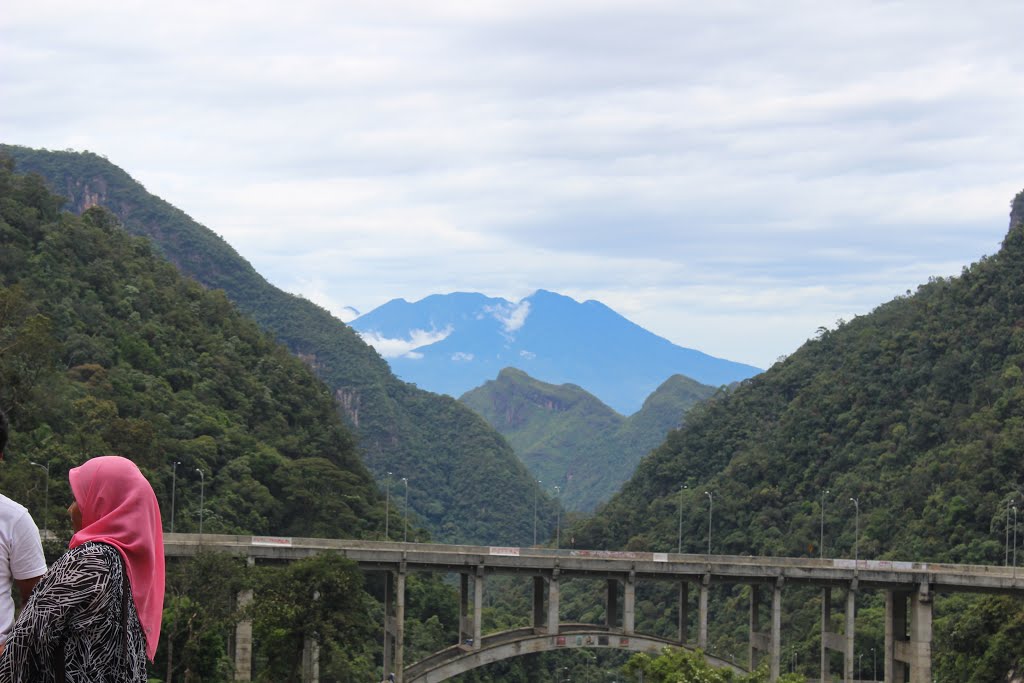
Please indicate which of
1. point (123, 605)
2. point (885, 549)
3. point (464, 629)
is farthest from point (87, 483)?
point (885, 549)

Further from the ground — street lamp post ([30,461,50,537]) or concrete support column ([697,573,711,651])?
street lamp post ([30,461,50,537])

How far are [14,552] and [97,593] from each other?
1064 millimetres

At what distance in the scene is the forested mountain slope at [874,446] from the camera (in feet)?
225

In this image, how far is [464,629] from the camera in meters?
50.2

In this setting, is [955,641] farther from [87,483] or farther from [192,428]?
[87,483]

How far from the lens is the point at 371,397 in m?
140

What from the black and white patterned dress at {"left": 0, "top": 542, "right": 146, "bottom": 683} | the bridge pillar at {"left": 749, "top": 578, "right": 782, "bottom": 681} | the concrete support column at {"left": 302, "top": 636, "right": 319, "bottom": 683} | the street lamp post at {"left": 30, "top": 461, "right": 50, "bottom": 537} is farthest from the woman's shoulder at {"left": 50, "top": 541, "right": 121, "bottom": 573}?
the bridge pillar at {"left": 749, "top": 578, "right": 782, "bottom": 681}

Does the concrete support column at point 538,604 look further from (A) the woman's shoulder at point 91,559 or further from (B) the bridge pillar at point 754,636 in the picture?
(A) the woman's shoulder at point 91,559

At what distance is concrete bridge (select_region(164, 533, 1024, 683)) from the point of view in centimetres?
4959

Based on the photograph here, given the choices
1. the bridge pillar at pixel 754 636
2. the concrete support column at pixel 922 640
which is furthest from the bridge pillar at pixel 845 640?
the concrete support column at pixel 922 640

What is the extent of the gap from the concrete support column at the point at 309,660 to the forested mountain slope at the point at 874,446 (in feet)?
89.3

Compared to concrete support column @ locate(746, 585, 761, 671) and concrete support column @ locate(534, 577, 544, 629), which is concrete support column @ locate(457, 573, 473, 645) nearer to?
concrete support column @ locate(534, 577, 544, 629)

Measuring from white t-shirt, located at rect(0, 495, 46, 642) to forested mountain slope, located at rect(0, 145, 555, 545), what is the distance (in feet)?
365

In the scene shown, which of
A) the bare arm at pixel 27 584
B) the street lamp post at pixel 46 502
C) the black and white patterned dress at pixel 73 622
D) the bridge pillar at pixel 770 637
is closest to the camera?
the black and white patterned dress at pixel 73 622
